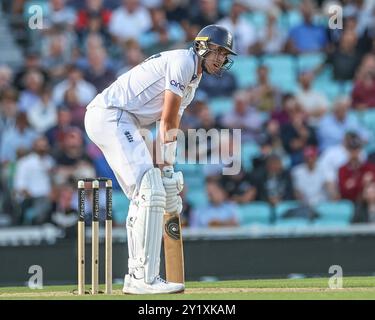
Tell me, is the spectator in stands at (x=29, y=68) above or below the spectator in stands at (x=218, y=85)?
above

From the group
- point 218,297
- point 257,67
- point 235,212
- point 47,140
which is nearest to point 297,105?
point 257,67

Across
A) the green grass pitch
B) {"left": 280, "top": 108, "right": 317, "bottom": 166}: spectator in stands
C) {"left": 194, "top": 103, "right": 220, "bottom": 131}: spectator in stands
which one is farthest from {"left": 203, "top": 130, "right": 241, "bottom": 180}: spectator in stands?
the green grass pitch

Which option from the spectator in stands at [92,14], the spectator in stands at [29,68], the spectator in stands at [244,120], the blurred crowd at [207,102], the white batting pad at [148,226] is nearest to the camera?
the white batting pad at [148,226]

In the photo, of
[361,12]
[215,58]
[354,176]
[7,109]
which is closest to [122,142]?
[215,58]

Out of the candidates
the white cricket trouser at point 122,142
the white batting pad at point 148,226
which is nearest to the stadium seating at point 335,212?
the white cricket trouser at point 122,142

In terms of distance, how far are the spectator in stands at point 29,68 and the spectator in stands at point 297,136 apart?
10.7 feet

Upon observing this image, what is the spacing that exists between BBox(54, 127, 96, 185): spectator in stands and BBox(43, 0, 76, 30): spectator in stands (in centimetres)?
253

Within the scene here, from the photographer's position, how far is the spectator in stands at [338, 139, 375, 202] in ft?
45.2

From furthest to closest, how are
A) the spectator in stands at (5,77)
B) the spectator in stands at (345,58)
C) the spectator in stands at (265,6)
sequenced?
the spectator in stands at (265,6) < the spectator in stands at (345,58) < the spectator in stands at (5,77)

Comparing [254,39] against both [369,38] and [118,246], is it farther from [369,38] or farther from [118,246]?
[118,246]

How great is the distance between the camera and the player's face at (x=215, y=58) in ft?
27.0

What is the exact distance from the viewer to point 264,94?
15117 mm

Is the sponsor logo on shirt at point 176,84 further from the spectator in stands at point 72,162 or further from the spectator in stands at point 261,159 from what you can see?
the spectator in stands at point 261,159

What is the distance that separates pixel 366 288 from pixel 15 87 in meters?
7.39
